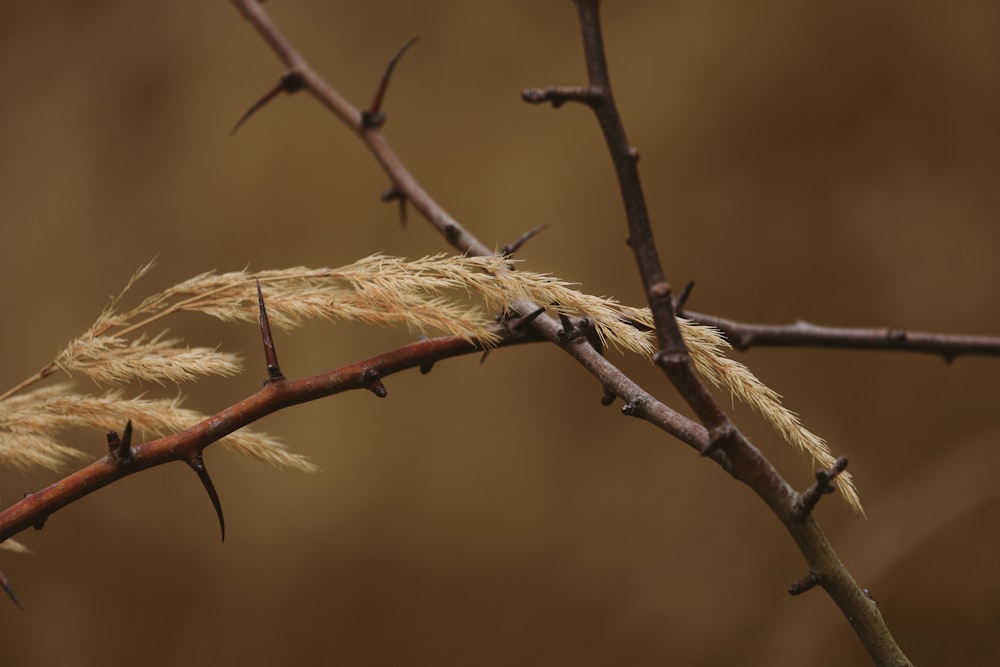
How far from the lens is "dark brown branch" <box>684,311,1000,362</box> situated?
63cm

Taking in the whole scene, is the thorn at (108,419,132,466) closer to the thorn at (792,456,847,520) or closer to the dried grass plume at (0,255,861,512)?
the dried grass plume at (0,255,861,512)

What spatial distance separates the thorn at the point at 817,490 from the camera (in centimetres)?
31

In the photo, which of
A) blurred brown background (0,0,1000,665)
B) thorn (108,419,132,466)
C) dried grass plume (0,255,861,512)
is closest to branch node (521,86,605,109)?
dried grass plume (0,255,861,512)

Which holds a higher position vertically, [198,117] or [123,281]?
[198,117]

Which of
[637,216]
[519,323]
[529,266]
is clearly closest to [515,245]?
[519,323]

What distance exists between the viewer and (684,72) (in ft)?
4.23

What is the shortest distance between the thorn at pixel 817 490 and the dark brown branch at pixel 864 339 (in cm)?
29

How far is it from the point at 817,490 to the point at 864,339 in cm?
40

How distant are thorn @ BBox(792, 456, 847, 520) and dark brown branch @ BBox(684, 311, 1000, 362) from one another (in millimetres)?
289

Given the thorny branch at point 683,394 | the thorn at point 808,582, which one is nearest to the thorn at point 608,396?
the thorny branch at point 683,394

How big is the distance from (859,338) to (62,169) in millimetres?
1402

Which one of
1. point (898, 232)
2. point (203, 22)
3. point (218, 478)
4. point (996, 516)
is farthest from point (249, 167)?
point (996, 516)

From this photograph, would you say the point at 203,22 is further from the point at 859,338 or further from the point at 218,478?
the point at 859,338

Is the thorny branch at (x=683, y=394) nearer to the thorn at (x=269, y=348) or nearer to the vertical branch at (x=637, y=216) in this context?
the vertical branch at (x=637, y=216)
